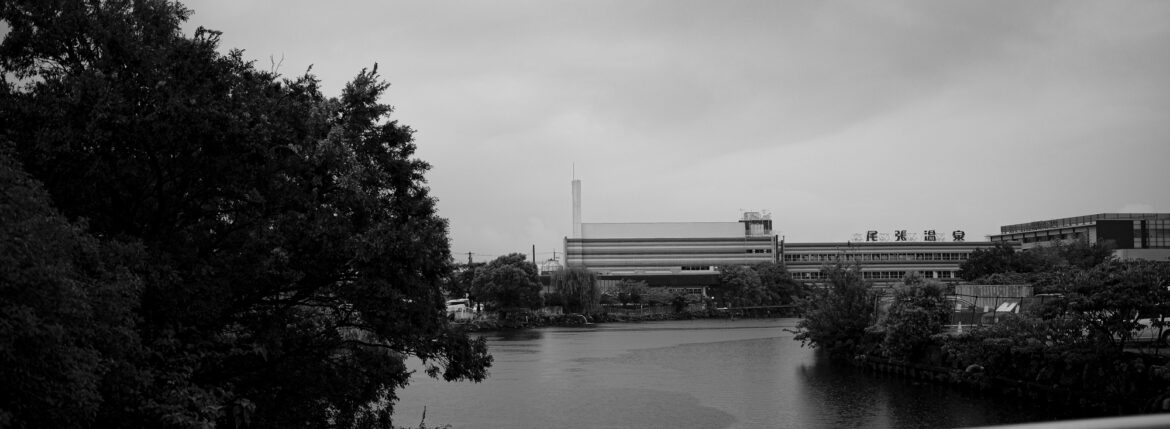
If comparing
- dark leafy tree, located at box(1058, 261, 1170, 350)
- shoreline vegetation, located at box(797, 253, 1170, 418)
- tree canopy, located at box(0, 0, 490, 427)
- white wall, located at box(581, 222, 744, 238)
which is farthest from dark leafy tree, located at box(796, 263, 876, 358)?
white wall, located at box(581, 222, 744, 238)

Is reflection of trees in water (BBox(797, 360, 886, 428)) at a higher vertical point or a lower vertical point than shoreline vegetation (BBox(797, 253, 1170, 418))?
lower

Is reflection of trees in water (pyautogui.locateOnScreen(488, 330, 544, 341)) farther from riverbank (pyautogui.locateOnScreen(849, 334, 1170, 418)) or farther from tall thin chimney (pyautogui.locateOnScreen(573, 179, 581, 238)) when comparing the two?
tall thin chimney (pyautogui.locateOnScreen(573, 179, 581, 238))

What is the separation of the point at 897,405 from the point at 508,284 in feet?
197

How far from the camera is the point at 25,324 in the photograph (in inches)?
360

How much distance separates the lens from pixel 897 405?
27922 mm

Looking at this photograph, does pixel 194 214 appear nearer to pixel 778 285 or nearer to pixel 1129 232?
pixel 778 285

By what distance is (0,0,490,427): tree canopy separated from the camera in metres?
12.6

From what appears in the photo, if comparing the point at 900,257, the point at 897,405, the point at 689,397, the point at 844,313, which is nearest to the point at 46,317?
the point at 689,397

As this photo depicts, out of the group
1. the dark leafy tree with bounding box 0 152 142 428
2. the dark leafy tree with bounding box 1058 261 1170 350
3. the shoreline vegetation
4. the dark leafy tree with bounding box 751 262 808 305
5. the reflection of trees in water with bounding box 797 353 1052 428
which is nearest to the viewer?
the dark leafy tree with bounding box 0 152 142 428

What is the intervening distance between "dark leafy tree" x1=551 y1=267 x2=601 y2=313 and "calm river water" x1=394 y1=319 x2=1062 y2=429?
43679 mm

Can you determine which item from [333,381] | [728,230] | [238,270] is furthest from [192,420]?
[728,230]

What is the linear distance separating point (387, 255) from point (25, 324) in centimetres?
598

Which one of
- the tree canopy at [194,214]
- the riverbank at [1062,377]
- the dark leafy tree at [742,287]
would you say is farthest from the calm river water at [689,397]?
the dark leafy tree at [742,287]

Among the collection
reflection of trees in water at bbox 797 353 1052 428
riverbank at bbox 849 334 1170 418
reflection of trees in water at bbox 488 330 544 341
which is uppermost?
riverbank at bbox 849 334 1170 418
